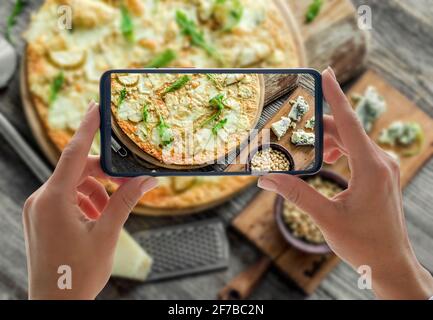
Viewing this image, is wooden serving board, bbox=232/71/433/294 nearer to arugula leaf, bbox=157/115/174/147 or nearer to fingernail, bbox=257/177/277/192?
fingernail, bbox=257/177/277/192

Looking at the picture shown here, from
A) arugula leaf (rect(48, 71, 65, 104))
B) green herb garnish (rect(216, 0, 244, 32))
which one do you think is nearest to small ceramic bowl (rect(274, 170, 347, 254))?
green herb garnish (rect(216, 0, 244, 32))

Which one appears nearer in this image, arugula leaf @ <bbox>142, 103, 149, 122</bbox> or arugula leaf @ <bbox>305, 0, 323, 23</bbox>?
arugula leaf @ <bbox>142, 103, 149, 122</bbox>

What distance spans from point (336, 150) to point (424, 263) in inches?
25.9

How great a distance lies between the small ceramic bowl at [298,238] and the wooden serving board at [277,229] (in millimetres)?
58

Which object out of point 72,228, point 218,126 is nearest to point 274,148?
point 218,126

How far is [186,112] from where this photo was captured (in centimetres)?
142

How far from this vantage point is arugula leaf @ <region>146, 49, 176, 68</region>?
6.70 feet

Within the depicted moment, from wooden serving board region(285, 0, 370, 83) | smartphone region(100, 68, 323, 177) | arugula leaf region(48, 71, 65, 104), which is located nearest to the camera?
smartphone region(100, 68, 323, 177)

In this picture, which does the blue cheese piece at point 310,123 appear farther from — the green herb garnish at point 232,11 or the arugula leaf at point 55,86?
the arugula leaf at point 55,86

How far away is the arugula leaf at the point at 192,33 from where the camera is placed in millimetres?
2066

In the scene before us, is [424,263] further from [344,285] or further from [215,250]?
[215,250]

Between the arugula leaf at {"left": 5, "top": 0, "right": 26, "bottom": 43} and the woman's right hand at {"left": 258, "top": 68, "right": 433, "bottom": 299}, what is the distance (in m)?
1.17

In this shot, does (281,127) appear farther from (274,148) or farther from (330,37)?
(330,37)

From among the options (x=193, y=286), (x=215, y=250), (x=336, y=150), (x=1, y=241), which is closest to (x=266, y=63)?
(x=336, y=150)
